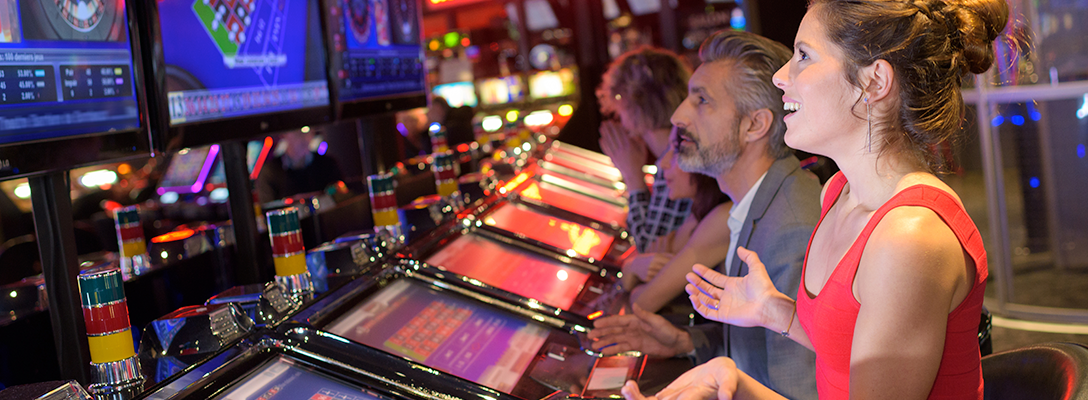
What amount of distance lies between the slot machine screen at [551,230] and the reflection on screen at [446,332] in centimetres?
75

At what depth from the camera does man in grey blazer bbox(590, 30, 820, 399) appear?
1697 mm

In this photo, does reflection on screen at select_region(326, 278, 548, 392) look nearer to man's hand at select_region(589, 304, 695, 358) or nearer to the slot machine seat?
man's hand at select_region(589, 304, 695, 358)

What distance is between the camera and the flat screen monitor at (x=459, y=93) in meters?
9.33

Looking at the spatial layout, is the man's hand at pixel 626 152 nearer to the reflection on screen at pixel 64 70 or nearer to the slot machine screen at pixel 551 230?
the slot machine screen at pixel 551 230

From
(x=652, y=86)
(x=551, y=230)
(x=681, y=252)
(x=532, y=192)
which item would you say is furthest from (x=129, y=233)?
(x=652, y=86)

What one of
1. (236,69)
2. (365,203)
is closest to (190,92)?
(236,69)

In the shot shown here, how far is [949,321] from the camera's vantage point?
3.36 feet

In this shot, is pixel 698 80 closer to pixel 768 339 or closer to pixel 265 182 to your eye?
pixel 768 339

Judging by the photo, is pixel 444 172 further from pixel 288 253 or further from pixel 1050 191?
pixel 1050 191

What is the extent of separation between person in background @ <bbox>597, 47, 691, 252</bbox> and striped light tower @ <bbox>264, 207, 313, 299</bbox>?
1471 millimetres

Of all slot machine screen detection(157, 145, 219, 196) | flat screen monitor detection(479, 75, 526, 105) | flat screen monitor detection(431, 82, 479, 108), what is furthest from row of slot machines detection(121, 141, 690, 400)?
flat screen monitor detection(479, 75, 526, 105)

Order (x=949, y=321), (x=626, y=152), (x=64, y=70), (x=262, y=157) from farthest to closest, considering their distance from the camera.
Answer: (x=262, y=157), (x=626, y=152), (x=64, y=70), (x=949, y=321)

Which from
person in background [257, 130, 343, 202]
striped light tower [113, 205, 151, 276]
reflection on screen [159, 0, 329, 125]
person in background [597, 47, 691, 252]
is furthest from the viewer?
person in background [257, 130, 343, 202]

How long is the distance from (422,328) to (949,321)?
1.04 meters
